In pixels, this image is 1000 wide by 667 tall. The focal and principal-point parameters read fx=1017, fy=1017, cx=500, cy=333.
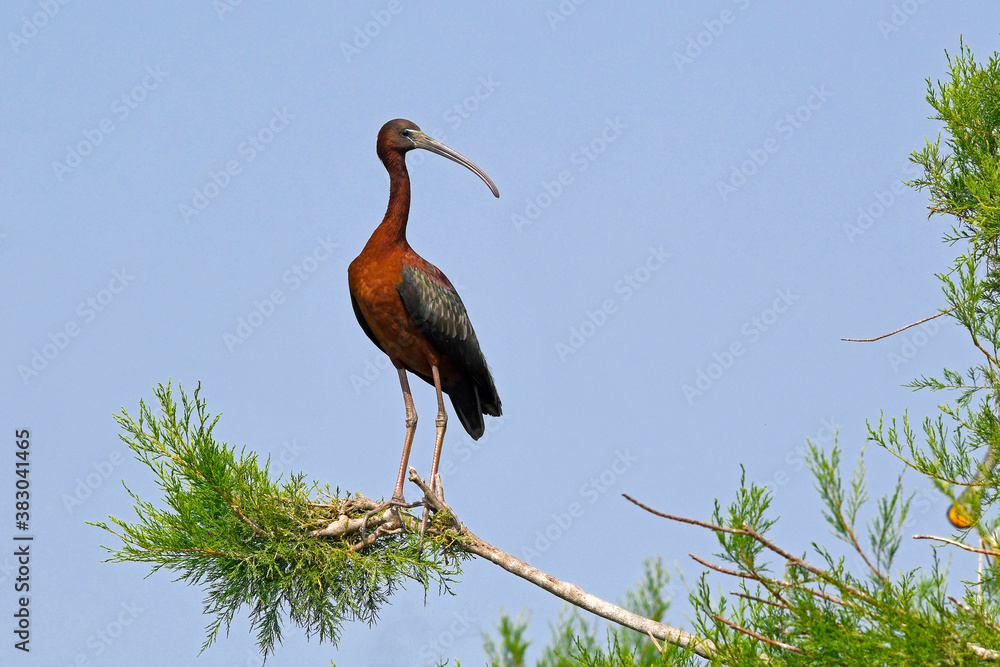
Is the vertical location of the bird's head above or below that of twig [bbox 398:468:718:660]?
above

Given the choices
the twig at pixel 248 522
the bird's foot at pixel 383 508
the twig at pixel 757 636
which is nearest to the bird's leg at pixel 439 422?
the bird's foot at pixel 383 508

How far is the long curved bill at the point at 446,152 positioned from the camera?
24.1ft

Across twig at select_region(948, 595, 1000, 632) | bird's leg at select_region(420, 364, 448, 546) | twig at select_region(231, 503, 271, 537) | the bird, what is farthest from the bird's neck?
twig at select_region(948, 595, 1000, 632)

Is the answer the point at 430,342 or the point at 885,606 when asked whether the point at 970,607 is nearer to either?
the point at 885,606

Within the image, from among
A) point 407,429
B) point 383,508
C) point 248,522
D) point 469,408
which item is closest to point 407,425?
point 407,429

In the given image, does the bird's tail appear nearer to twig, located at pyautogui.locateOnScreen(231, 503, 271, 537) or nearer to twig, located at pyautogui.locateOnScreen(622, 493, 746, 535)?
twig, located at pyautogui.locateOnScreen(231, 503, 271, 537)

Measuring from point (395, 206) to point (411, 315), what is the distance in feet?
2.79

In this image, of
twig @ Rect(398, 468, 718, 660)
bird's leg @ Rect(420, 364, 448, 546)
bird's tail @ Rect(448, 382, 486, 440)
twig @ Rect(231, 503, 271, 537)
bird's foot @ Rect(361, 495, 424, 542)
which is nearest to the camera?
twig @ Rect(398, 468, 718, 660)

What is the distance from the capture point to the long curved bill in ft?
24.1

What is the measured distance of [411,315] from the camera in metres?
6.68

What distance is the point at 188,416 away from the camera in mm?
5156

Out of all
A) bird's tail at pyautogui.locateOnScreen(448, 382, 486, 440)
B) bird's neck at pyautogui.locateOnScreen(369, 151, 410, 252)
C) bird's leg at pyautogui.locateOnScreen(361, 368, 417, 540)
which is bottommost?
bird's leg at pyautogui.locateOnScreen(361, 368, 417, 540)

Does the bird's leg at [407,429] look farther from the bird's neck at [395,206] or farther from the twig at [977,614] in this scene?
the twig at [977,614]

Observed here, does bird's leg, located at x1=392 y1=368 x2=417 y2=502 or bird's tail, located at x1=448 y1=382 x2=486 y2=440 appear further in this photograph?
bird's tail, located at x1=448 y1=382 x2=486 y2=440
